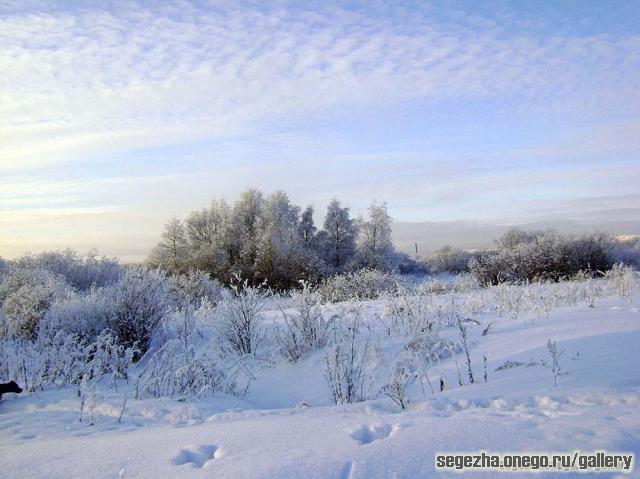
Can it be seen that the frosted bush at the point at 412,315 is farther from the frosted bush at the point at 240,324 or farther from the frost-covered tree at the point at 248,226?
the frost-covered tree at the point at 248,226

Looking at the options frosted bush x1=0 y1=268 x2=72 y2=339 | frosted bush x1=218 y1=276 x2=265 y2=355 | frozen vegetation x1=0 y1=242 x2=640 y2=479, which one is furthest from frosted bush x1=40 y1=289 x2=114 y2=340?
frosted bush x1=218 y1=276 x2=265 y2=355

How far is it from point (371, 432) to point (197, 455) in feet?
3.44

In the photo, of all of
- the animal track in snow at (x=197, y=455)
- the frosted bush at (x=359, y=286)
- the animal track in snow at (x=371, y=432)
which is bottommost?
the frosted bush at (x=359, y=286)

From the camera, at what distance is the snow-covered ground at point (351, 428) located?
8.73 ft

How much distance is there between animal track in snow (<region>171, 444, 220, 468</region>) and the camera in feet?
9.48

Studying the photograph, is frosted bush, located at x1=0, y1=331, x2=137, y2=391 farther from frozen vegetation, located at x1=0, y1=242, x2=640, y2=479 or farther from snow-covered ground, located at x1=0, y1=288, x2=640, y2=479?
snow-covered ground, located at x1=0, y1=288, x2=640, y2=479

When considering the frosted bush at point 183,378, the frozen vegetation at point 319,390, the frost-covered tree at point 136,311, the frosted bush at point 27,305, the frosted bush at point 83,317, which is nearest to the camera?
the frozen vegetation at point 319,390

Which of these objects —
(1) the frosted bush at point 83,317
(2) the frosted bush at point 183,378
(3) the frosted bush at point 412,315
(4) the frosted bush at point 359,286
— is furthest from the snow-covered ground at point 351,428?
(4) the frosted bush at point 359,286

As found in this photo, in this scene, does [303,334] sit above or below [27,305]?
below

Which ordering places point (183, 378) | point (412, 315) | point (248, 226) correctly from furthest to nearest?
point (248, 226) → point (412, 315) → point (183, 378)

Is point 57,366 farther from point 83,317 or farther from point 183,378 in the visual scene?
point 83,317

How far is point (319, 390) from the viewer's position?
6.25 m

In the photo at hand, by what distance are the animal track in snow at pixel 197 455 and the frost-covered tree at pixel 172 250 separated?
30.2 metres

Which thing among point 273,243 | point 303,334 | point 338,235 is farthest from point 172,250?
point 303,334
